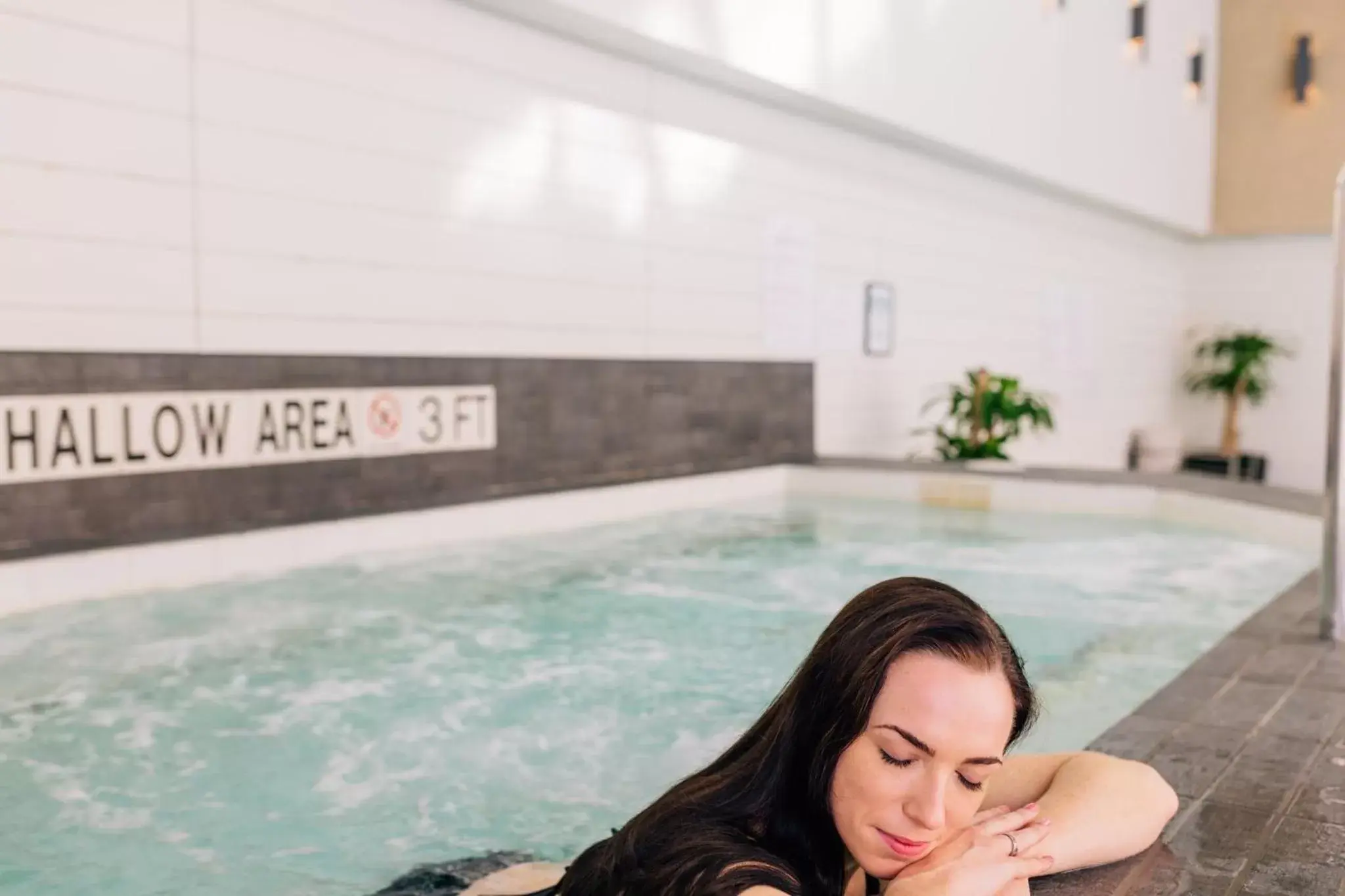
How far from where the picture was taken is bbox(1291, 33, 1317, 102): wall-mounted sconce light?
13.7m

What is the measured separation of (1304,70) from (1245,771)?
45.8ft

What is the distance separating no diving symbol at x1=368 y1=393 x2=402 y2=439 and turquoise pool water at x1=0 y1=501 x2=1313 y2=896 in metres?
0.57

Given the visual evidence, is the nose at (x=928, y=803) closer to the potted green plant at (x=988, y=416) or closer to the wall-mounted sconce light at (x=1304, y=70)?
the potted green plant at (x=988, y=416)

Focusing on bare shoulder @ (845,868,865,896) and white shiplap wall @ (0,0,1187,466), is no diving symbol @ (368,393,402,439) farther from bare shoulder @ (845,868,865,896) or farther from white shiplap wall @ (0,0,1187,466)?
bare shoulder @ (845,868,865,896)

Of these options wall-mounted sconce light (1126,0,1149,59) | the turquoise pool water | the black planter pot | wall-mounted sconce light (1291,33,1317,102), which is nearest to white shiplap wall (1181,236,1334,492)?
the black planter pot

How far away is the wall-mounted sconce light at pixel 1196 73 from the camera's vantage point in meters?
13.8

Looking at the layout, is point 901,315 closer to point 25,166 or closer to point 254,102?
point 254,102

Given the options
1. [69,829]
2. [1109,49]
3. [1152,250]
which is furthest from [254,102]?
[1152,250]

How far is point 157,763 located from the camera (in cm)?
274

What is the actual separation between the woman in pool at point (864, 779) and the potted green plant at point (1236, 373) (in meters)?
14.3

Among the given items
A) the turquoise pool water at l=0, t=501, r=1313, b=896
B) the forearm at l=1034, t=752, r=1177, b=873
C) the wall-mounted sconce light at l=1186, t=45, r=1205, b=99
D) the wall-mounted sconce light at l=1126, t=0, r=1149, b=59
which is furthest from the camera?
the wall-mounted sconce light at l=1186, t=45, r=1205, b=99

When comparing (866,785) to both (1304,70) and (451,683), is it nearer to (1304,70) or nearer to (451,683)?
(451,683)

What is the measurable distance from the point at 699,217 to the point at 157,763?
17.1ft

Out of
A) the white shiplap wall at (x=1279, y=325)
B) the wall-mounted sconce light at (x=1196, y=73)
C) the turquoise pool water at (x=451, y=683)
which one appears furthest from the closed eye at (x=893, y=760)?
the white shiplap wall at (x=1279, y=325)
